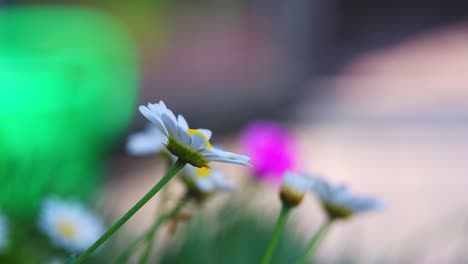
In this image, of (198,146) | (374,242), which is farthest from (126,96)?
(198,146)

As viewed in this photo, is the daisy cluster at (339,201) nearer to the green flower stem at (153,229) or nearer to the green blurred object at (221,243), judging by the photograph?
the green flower stem at (153,229)

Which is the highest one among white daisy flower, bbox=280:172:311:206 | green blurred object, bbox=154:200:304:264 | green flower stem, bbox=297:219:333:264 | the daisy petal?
green blurred object, bbox=154:200:304:264

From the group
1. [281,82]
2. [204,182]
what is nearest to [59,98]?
[204,182]

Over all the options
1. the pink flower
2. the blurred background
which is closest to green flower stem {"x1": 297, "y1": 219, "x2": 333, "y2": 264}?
the pink flower

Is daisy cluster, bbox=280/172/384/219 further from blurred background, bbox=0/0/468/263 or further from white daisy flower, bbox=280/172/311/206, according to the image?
blurred background, bbox=0/0/468/263

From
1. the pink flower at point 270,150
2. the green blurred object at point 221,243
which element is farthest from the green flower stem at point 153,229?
the pink flower at point 270,150

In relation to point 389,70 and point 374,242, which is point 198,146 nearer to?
point 374,242

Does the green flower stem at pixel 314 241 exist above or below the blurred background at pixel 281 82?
below
